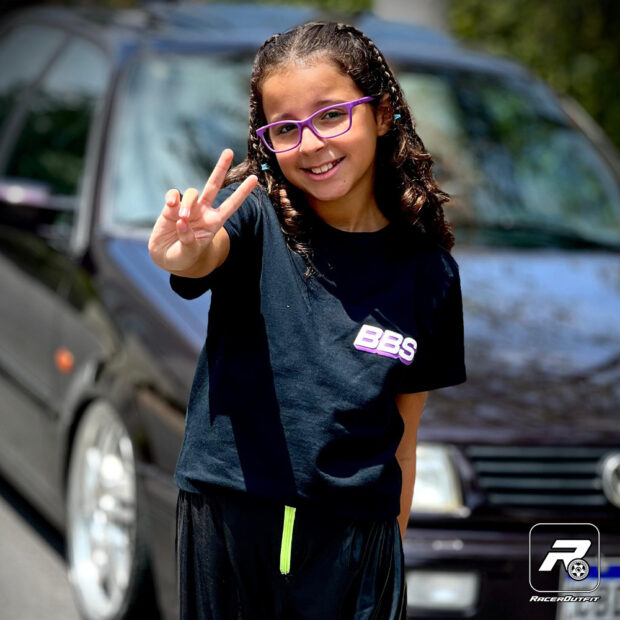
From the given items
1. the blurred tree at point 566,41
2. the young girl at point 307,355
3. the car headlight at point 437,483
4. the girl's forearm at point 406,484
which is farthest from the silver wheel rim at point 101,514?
the blurred tree at point 566,41

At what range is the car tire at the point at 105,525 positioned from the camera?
347 centimetres

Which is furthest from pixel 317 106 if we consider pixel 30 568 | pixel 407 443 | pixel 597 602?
pixel 30 568

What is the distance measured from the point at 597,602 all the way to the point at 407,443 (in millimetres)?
1030

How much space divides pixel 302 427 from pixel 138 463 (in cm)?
147

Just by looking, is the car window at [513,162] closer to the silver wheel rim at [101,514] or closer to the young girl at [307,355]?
the silver wheel rim at [101,514]

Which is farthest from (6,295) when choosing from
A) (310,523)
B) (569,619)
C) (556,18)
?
(556,18)

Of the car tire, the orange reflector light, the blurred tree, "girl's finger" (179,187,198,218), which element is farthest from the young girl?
the blurred tree

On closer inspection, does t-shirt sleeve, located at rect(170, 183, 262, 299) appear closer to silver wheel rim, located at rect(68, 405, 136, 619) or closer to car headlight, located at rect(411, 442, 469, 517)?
car headlight, located at rect(411, 442, 469, 517)

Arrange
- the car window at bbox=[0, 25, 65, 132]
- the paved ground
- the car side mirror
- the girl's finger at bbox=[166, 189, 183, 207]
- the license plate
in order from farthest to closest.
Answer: the car window at bbox=[0, 25, 65, 132]
the car side mirror
the paved ground
the license plate
the girl's finger at bbox=[166, 189, 183, 207]

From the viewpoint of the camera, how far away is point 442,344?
217cm

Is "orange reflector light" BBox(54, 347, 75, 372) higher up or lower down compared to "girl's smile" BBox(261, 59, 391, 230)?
lower down

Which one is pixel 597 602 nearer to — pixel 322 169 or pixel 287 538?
pixel 287 538

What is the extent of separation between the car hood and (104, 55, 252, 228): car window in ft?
3.02

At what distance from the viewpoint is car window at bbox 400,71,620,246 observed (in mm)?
4402
